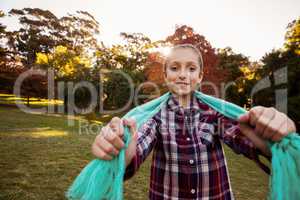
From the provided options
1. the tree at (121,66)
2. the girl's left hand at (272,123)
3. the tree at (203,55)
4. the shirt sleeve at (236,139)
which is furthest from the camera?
the tree at (121,66)

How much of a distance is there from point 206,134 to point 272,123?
480 mm

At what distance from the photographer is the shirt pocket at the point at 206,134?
1427 mm

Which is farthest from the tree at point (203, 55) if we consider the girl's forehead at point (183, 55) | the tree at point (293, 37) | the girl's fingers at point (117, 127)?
the girl's fingers at point (117, 127)

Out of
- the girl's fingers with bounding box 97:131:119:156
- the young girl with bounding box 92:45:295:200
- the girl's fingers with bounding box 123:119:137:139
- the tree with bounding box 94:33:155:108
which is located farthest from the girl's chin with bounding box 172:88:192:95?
the tree with bounding box 94:33:155:108

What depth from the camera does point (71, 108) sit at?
2208 cm

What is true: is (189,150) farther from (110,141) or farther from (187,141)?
(110,141)

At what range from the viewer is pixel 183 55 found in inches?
60.9

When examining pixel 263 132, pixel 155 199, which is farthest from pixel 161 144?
pixel 263 132

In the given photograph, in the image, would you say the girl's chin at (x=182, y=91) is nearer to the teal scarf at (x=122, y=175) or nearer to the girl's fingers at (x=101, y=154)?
the teal scarf at (x=122, y=175)

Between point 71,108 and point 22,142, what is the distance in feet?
46.8

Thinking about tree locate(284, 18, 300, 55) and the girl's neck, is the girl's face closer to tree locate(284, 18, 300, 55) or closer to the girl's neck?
the girl's neck

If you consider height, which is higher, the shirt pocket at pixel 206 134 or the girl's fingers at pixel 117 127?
the girl's fingers at pixel 117 127

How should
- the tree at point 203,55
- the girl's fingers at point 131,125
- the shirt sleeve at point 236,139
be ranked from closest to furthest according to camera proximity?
1. the girl's fingers at point 131,125
2. the shirt sleeve at point 236,139
3. the tree at point 203,55

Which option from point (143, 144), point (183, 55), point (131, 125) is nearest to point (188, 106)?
point (183, 55)
